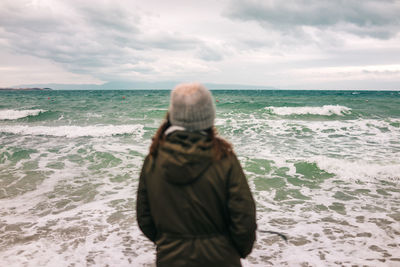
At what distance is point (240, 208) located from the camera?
65.7 inches

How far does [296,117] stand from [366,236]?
64.8ft

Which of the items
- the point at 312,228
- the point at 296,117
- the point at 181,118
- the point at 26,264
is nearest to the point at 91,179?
the point at 26,264

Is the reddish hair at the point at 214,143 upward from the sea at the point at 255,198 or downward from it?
upward

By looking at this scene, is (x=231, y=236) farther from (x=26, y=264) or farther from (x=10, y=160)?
(x=10, y=160)

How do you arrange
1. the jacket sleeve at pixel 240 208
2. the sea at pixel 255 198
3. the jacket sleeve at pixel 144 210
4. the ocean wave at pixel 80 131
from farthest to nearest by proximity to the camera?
1. the ocean wave at pixel 80 131
2. the sea at pixel 255 198
3. the jacket sleeve at pixel 144 210
4. the jacket sleeve at pixel 240 208

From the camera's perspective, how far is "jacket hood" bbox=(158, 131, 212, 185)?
153cm

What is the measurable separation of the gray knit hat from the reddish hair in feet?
0.23

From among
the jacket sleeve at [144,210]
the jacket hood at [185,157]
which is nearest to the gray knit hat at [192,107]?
the jacket hood at [185,157]

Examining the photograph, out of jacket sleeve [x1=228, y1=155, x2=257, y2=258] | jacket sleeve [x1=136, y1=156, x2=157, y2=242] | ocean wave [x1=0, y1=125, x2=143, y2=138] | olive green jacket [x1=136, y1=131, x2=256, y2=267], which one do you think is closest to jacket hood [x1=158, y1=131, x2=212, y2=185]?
olive green jacket [x1=136, y1=131, x2=256, y2=267]

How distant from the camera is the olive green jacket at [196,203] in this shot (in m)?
1.57

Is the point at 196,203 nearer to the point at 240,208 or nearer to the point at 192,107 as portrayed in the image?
the point at 240,208

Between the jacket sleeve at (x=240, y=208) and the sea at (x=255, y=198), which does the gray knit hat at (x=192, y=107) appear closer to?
the jacket sleeve at (x=240, y=208)

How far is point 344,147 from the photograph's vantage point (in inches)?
491

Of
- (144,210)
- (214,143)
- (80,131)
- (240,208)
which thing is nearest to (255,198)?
(144,210)
